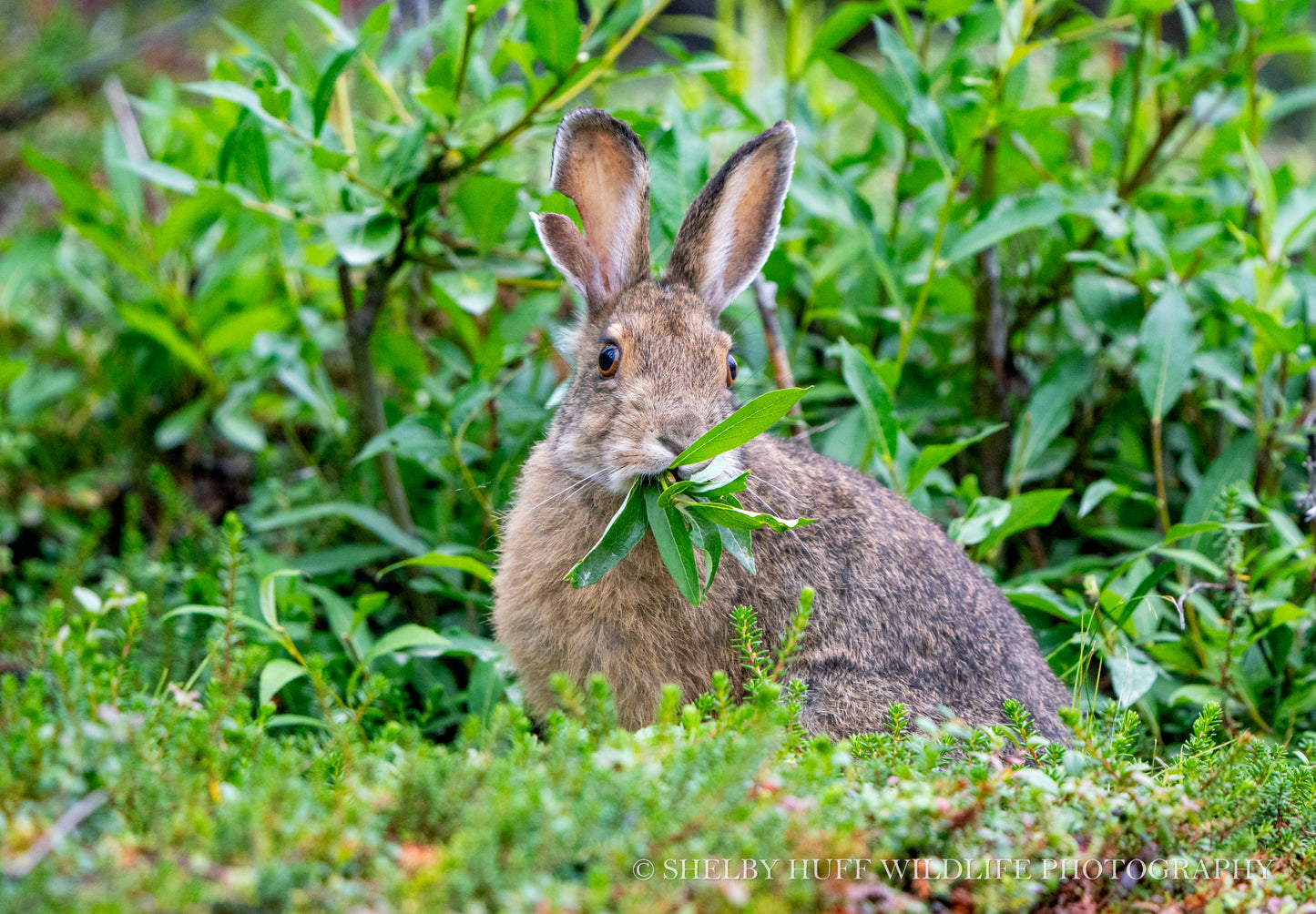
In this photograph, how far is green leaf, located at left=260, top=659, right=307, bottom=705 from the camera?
4259mm

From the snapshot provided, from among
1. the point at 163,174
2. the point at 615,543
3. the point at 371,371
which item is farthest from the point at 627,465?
the point at 163,174

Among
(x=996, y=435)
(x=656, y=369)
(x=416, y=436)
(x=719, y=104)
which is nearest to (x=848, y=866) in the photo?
(x=656, y=369)

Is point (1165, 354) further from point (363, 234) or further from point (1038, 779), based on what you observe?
point (363, 234)

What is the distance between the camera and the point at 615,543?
395 cm

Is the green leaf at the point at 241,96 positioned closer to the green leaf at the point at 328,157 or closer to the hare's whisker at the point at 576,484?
the green leaf at the point at 328,157

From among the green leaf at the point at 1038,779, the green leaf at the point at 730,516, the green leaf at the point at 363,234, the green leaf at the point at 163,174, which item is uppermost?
the green leaf at the point at 163,174

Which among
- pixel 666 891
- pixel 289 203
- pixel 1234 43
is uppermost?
pixel 1234 43

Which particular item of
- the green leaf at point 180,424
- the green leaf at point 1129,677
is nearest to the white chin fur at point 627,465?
the green leaf at point 1129,677

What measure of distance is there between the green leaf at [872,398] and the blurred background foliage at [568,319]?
0.07 feet

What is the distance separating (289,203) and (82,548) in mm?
2422

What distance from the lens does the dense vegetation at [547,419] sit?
9.45ft

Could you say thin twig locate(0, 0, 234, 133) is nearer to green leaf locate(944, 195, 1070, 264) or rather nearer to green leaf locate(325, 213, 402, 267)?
green leaf locate(325, 213, 402, 267)

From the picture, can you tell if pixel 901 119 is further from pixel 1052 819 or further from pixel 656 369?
pixel 1052 819

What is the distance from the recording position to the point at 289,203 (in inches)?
243
